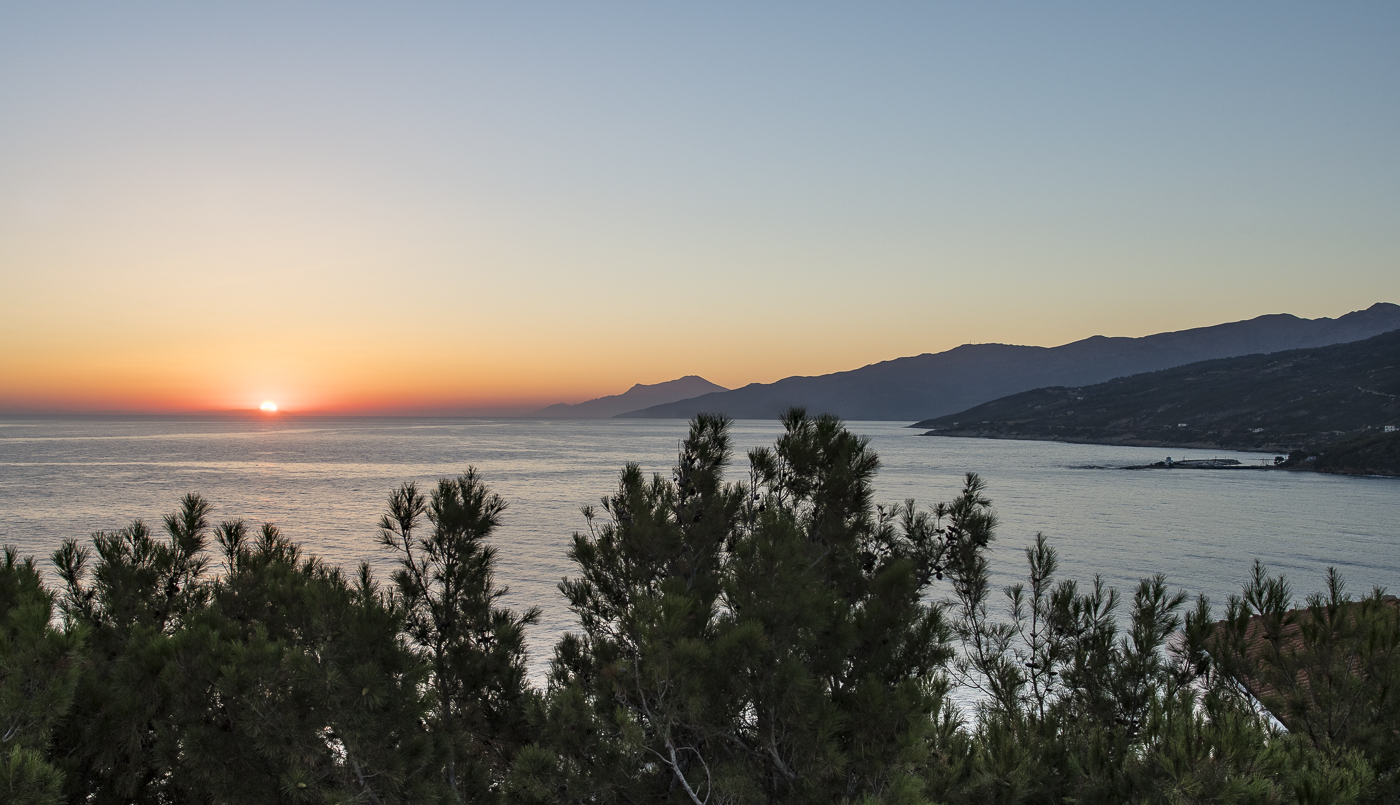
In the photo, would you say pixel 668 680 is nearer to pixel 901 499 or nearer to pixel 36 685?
pixel 36 685

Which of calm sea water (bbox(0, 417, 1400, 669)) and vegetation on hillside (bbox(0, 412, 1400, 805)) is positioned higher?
vegetation on hillside (bbox(0, 412, 1400, 805))

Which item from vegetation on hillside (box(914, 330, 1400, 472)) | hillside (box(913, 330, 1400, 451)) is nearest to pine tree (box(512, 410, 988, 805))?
vegetation on hillside (box(914, 330, 1400, 472))

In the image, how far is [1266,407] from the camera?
152 meters

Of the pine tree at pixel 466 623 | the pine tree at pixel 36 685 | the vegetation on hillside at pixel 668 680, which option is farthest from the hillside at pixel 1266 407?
the pine tree at pixel 36 685

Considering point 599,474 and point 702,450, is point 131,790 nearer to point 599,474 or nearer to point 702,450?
point 702,450

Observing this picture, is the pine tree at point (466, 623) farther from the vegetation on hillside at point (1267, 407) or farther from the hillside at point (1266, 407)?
the hillside at point (1266, 407)

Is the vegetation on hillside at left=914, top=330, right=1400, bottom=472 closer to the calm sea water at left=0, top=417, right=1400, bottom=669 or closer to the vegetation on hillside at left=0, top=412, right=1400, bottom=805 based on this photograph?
the calm sea water at left=0, top=417, right=1400, bottom=669

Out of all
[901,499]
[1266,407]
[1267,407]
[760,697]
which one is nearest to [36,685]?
[760,697]

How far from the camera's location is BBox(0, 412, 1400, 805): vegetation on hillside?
5.19 m

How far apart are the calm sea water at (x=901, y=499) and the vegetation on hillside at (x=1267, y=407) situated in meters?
38.5

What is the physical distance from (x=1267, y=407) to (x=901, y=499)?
131 metres

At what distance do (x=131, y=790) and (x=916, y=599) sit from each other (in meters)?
6.57

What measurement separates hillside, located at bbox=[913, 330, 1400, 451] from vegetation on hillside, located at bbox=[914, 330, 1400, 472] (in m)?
0.17

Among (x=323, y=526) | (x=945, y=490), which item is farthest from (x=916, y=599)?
(x=945, y=490)
